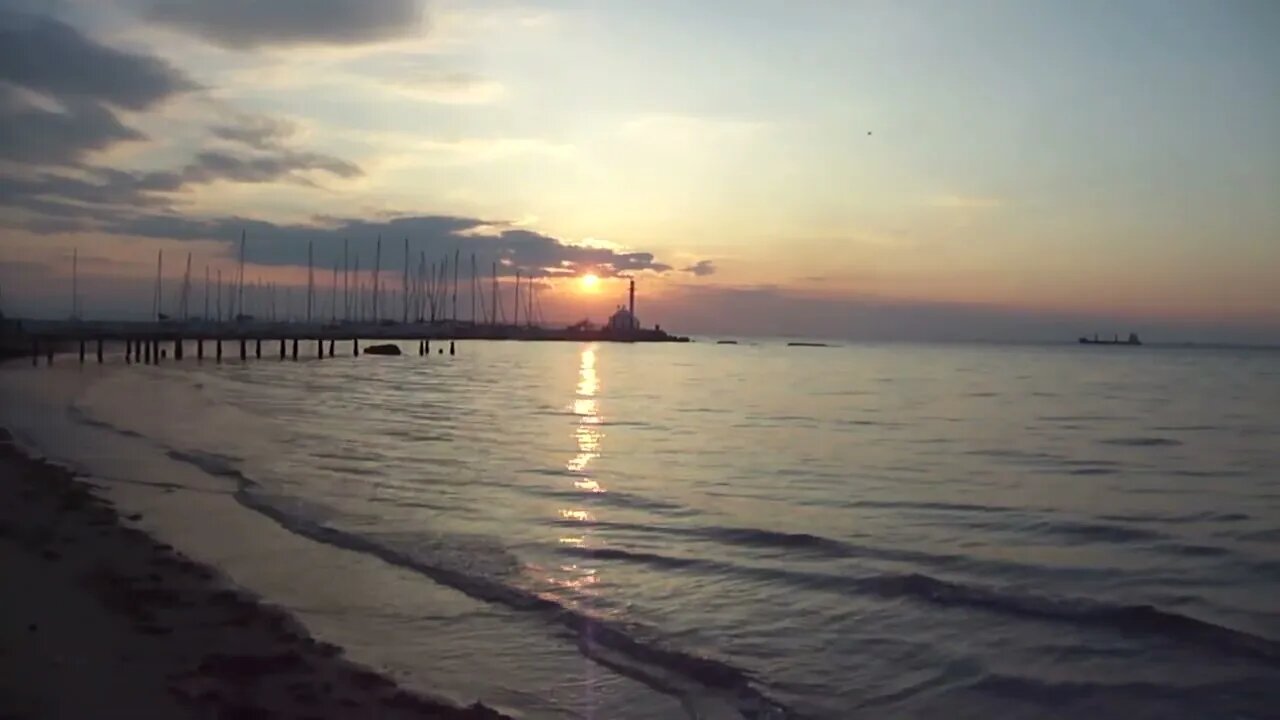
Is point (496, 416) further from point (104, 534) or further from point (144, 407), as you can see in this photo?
point (104, 534)

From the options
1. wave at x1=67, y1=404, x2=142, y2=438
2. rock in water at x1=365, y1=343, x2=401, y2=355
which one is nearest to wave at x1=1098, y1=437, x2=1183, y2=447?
wave at x1=67, y1=404, x2=142, y2=438

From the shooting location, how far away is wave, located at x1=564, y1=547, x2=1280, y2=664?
9.95 meters

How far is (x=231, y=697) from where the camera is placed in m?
6.92

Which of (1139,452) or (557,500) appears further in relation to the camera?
(1139,452)

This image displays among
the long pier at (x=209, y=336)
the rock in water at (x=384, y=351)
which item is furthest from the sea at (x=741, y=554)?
the rock in water at (x=384, y=351)

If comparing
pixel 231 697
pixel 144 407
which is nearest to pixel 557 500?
pixel 231 697

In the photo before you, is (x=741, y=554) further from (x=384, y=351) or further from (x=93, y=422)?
(x=384, y=351)

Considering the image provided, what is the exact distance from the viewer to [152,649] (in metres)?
7.90

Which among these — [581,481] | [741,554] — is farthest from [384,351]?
[741,554]

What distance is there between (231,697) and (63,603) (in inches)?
124

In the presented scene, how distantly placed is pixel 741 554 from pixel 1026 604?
378 centimetres

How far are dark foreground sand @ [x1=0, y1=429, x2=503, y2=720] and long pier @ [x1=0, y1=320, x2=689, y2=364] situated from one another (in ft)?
214

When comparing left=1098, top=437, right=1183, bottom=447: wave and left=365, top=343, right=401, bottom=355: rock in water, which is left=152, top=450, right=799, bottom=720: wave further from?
left=365, top=343, right=401, bottom=355: rock in water

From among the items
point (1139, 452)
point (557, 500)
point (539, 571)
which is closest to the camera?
point (539, 571)
